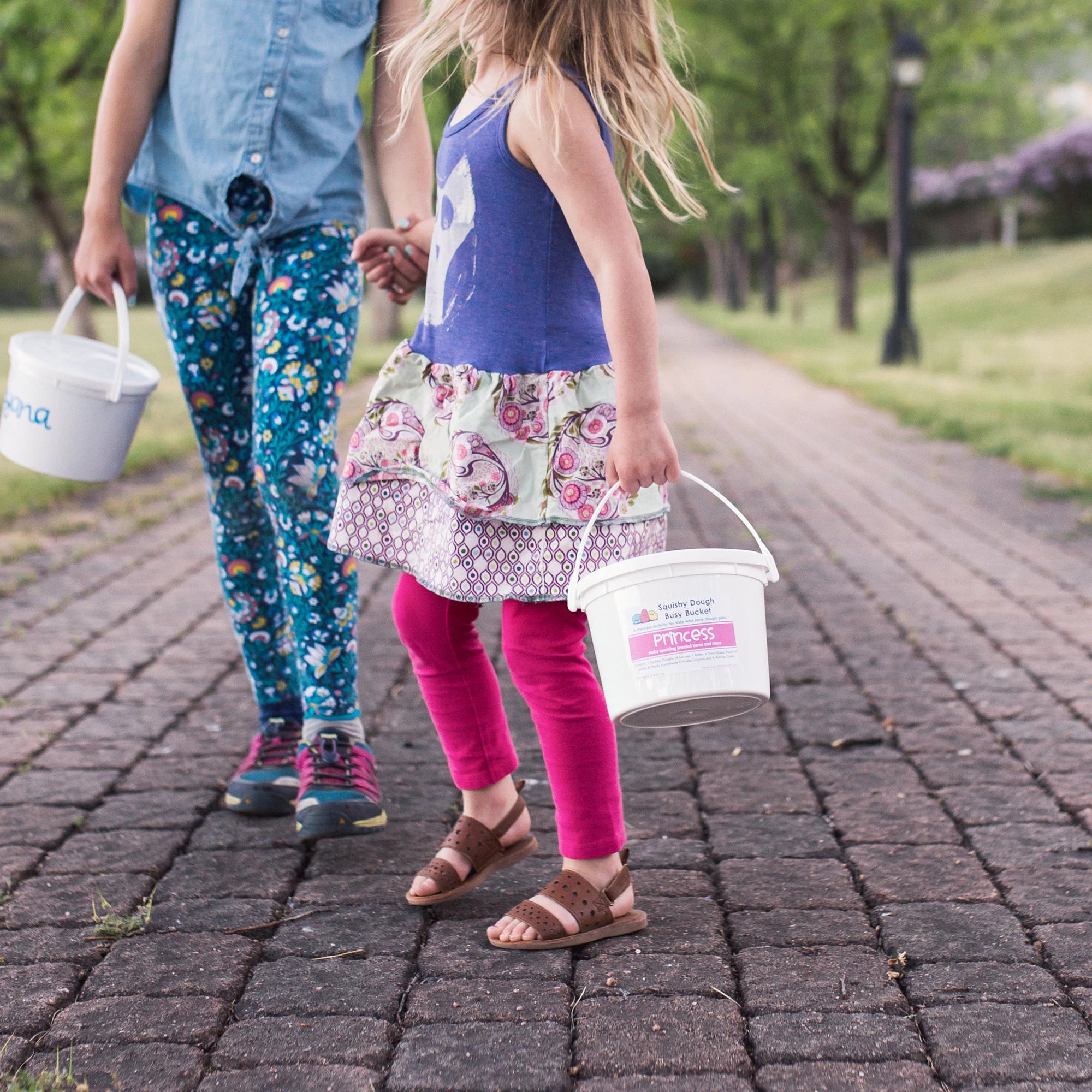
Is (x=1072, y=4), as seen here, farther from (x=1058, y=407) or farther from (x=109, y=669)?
(x=109, y=669)

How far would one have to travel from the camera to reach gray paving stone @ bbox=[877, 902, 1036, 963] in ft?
6.79

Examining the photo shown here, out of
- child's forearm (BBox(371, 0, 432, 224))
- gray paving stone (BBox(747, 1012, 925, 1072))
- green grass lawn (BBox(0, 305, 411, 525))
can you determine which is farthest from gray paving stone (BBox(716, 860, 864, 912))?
green grass lawn (BBox(0, 305, 411, 525))

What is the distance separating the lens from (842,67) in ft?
79.8

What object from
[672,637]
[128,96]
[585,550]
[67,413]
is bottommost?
[672,637]

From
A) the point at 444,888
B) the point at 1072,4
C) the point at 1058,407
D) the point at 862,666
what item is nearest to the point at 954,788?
the point at 862,666

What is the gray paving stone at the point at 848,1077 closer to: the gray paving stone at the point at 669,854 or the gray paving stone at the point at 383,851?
A: the gray paving stone at the point at 669,854

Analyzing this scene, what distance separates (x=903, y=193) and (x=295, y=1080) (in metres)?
15.8

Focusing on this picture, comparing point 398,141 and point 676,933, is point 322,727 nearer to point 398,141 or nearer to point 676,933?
point 676,933

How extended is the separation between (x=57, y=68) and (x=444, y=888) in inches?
447

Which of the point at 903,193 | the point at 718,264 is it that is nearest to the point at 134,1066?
the point at 903,193

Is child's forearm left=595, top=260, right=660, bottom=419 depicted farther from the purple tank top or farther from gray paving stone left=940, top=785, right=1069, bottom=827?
gray paving stone left=940, top=785, right=1069, bottom=827

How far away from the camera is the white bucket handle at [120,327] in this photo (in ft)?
8.14

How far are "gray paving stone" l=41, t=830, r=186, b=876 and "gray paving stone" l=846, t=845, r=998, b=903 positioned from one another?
1.39m

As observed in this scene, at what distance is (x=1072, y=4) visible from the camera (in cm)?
2228
